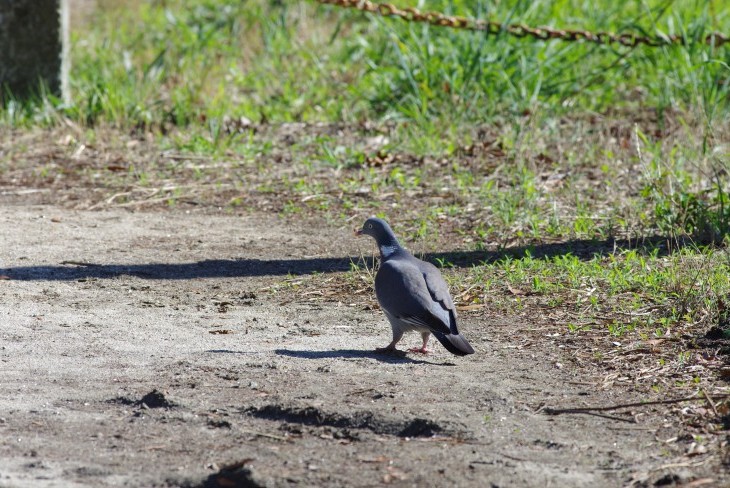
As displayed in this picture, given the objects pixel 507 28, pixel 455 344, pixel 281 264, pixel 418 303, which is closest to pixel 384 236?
pixel 418 303

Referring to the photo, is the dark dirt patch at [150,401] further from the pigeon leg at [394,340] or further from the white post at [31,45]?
the white post at [31,45]

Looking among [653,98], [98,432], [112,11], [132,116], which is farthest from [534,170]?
[112,11]

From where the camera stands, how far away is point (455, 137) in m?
8.46

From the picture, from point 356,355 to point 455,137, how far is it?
13.1 feet

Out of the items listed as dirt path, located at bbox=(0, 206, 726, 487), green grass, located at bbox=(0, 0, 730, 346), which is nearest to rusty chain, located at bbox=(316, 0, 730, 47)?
green grass, located at bbox=(0, 0, 730, 346)

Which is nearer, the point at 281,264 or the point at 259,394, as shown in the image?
the point at 259,394

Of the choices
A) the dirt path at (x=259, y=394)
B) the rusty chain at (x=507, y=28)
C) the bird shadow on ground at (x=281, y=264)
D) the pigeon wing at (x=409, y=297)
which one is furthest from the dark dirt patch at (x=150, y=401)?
the rusty chain at (x=507, y=28)

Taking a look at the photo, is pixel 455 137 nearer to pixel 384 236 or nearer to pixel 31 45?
pixel 384 236

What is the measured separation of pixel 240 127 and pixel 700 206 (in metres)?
4.00

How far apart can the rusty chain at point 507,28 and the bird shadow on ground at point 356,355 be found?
408cm

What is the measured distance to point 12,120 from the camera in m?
9.01

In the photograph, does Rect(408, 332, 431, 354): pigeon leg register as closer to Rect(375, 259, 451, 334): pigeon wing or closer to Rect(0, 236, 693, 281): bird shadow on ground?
Rect(375, 259, 451, 334): pigeon wing

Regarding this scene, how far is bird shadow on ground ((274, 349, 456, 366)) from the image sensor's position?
4.66 meters

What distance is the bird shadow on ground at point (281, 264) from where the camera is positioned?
596cm
